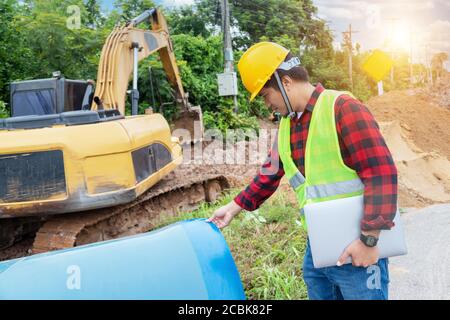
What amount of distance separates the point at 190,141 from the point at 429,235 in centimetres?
633

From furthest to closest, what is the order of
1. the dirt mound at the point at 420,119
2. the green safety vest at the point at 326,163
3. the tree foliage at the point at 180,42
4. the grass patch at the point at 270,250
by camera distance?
the dirt mound at the point at 420,119 < the tree foliage at the point at 180,42 < the grass patch at the point at 270,250 < the green safety vest at the point at 326,163

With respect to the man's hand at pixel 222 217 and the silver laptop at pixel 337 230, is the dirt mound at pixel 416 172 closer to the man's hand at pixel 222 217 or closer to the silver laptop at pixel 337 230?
the man's hand at pixel 222 217

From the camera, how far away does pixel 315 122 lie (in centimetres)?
207

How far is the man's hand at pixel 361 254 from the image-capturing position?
1967 mm

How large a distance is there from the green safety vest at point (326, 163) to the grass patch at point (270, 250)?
67.8 inches

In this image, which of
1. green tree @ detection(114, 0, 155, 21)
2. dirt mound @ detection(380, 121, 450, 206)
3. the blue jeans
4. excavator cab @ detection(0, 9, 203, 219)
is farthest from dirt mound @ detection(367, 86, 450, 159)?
the blue jeans

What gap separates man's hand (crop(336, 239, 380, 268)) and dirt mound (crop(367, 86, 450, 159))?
1361cm

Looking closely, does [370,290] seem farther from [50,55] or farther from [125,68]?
[50,55]

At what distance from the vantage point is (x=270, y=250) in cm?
448

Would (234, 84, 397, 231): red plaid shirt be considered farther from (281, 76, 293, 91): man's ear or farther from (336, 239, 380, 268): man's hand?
(281, 76, 293, 91): man's ear

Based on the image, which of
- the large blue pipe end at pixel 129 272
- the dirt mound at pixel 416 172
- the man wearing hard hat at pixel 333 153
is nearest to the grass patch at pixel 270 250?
the man wearing hard hat at pixel 333 153

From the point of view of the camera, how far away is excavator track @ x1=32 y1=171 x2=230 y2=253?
533cm

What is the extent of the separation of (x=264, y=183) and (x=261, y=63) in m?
0.68

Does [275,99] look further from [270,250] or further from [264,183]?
[270,250]
